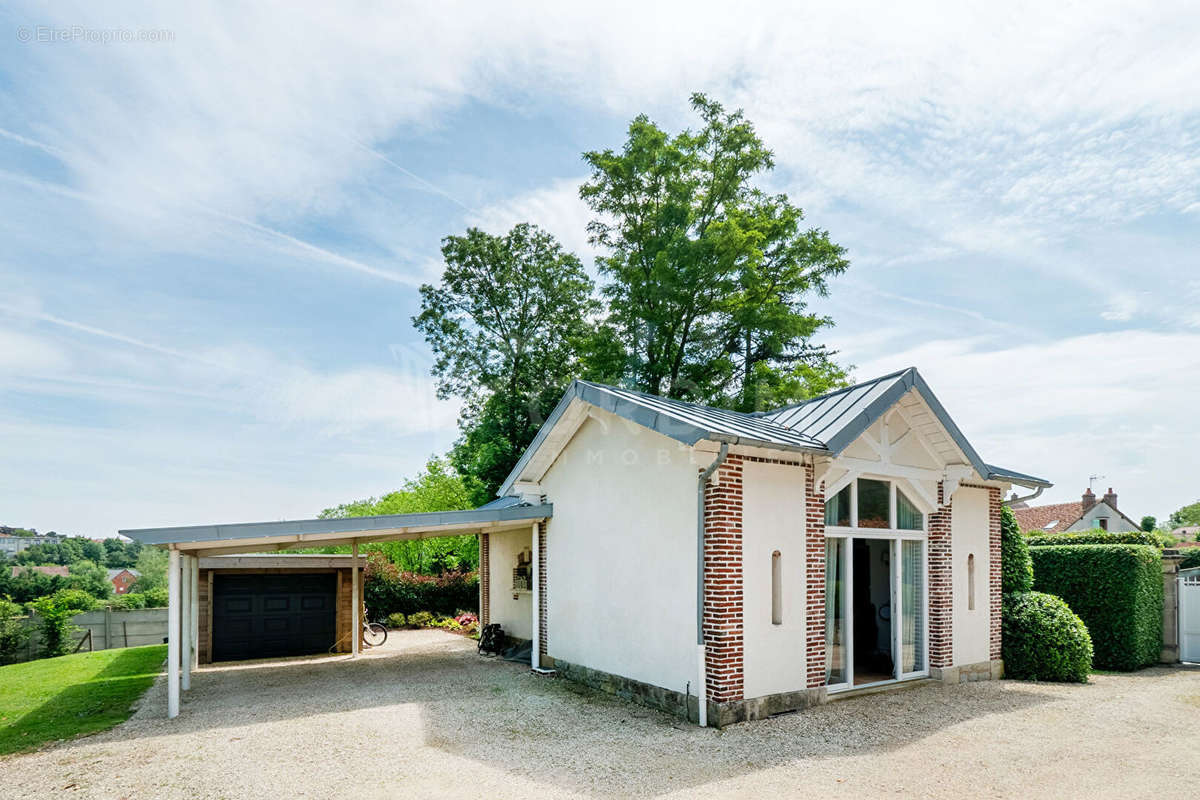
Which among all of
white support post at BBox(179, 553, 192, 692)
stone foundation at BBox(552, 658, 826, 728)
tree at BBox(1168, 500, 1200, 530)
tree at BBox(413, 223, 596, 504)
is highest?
tree at BBox(413, 223, 596, 504)

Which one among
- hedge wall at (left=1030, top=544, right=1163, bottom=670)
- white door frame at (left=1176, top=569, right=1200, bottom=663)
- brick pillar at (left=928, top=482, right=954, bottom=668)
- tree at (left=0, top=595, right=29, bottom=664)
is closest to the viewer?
brick pillar at (left=928, top=482, right=954, bottom=668)

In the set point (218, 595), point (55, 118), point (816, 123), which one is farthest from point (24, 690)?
point (816, 123)

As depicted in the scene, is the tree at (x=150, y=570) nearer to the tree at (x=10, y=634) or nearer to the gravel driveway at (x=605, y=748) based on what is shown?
the tree at (x=10, y=634)

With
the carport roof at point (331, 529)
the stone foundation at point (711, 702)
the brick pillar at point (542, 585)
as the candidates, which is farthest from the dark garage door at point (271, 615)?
the stone foundation at point (711, 702)

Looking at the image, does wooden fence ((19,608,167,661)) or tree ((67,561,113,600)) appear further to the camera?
tree ((67,561,113,600))

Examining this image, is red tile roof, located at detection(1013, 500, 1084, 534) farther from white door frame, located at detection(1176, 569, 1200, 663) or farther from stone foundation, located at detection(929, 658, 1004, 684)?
stone foundation, located at detection(929, 658, 1004, 684)

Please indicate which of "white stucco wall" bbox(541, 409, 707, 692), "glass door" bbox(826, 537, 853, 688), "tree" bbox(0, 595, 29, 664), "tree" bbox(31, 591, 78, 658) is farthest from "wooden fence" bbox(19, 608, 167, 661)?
"glass door" bbox(826, 537, 853, 688)

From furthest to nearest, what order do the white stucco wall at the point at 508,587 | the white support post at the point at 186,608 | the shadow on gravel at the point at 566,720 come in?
1. the white stucco wall at the point at 508,587
2. the white support post at the point at 186,608
3. the shadow on gravel at the point at 566,720

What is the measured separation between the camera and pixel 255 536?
9344mm

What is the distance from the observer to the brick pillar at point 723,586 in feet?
25.7

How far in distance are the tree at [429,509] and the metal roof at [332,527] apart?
33.6 ft

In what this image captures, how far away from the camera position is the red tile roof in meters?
37.9

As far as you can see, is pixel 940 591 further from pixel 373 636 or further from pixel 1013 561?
pixel 373 636

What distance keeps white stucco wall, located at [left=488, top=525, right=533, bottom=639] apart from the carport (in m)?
1.70
